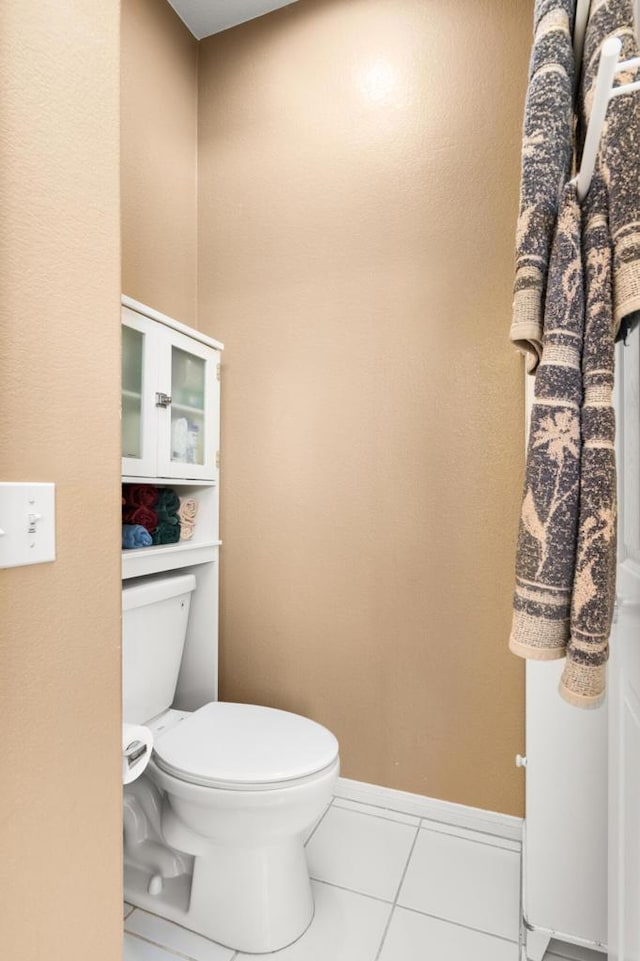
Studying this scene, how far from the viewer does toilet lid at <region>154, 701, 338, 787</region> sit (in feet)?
4.00

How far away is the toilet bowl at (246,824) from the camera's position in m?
1.20

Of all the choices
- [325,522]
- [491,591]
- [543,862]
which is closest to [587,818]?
[543,862]

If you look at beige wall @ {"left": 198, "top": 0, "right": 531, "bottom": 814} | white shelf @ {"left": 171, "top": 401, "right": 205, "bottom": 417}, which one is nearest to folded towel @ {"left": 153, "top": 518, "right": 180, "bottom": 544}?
beige wall @ {"left": 198, "top": 0, "right": 531, "bottom": 814}

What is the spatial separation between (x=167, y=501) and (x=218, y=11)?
1724mm

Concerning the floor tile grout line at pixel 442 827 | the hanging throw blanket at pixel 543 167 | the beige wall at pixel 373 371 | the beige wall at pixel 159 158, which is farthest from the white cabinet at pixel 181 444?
the hanging throw blanket at pixel 543 167

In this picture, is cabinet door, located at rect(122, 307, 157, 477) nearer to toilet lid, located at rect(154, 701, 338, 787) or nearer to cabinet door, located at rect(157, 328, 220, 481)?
cabinet door, located at rect(157, 328, 220, 481)

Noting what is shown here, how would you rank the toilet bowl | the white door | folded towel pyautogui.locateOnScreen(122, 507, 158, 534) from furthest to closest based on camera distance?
folded towel pyautogui.locateOnScreen(122, 507, 158, 534), the toilet bowl, the white door

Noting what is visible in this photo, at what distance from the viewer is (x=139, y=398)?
5.07 feet

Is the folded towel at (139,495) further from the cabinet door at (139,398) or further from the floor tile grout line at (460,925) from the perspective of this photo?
the floor tile grout line at (460,925)

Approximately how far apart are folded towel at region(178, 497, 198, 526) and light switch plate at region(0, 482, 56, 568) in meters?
1.07

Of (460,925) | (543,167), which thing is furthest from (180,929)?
(543,167)

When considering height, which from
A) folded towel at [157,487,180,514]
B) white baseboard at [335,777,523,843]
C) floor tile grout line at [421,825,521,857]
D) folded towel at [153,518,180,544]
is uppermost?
folded towel at [157,487,180,514]

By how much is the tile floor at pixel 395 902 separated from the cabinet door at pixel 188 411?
1.15m

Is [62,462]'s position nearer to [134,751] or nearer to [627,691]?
[134,751]
